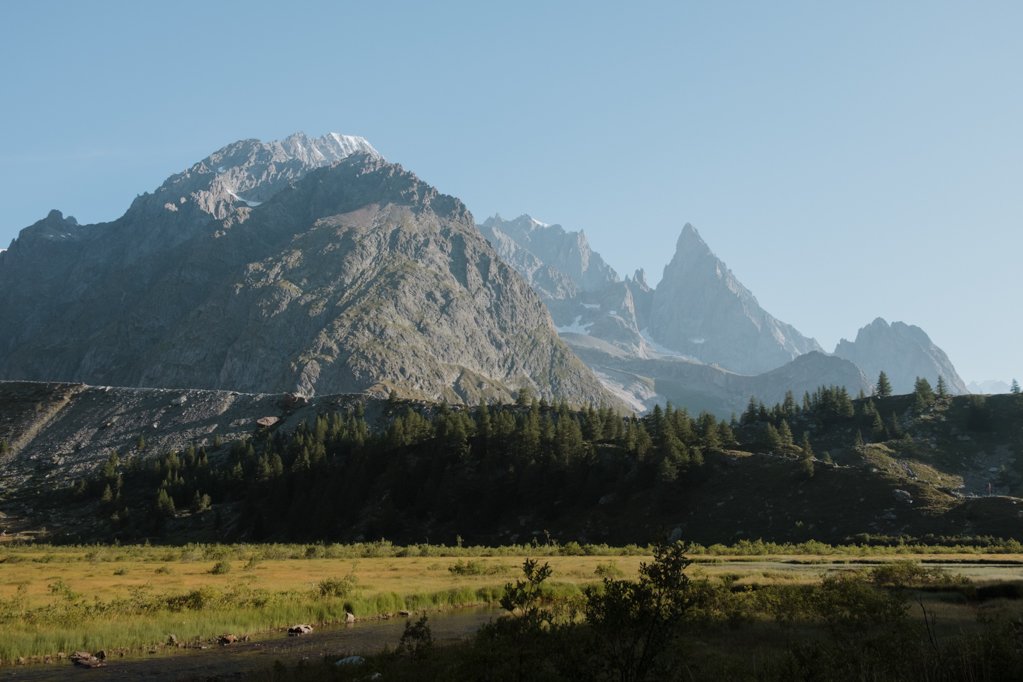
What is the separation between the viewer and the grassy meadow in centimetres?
3272

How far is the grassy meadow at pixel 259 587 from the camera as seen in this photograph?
32.7 m

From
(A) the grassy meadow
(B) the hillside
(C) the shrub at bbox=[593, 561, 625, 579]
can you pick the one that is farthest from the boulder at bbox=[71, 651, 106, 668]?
(B) the hillside

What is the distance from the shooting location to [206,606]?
39.1m

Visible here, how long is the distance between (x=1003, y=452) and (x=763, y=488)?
75.2 meters

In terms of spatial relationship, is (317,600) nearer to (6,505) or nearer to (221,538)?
(221,538)

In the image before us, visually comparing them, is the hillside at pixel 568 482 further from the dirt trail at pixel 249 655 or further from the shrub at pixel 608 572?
the dirt trail at pixel 249 655

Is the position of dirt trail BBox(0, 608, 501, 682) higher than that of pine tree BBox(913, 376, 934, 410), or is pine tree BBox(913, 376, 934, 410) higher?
pine tree BBox(913, 376, 934, 410)

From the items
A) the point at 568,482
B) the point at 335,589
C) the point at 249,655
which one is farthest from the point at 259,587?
the point at 568,482

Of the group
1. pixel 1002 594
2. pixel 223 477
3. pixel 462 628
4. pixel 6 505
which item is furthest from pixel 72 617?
pixel 6 505

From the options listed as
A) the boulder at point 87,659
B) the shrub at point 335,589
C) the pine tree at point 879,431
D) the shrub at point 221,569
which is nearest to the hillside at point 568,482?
the pine tree at point 879,431

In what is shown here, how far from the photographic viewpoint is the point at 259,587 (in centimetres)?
4797

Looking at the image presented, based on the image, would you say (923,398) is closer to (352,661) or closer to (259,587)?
(259,587)

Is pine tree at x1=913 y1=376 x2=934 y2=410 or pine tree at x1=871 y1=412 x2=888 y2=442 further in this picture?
pine tree at x1=913 y1=376 x2=934 y2=410

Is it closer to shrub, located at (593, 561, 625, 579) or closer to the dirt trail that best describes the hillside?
shrub, located at (593, 561, 625, 579)
